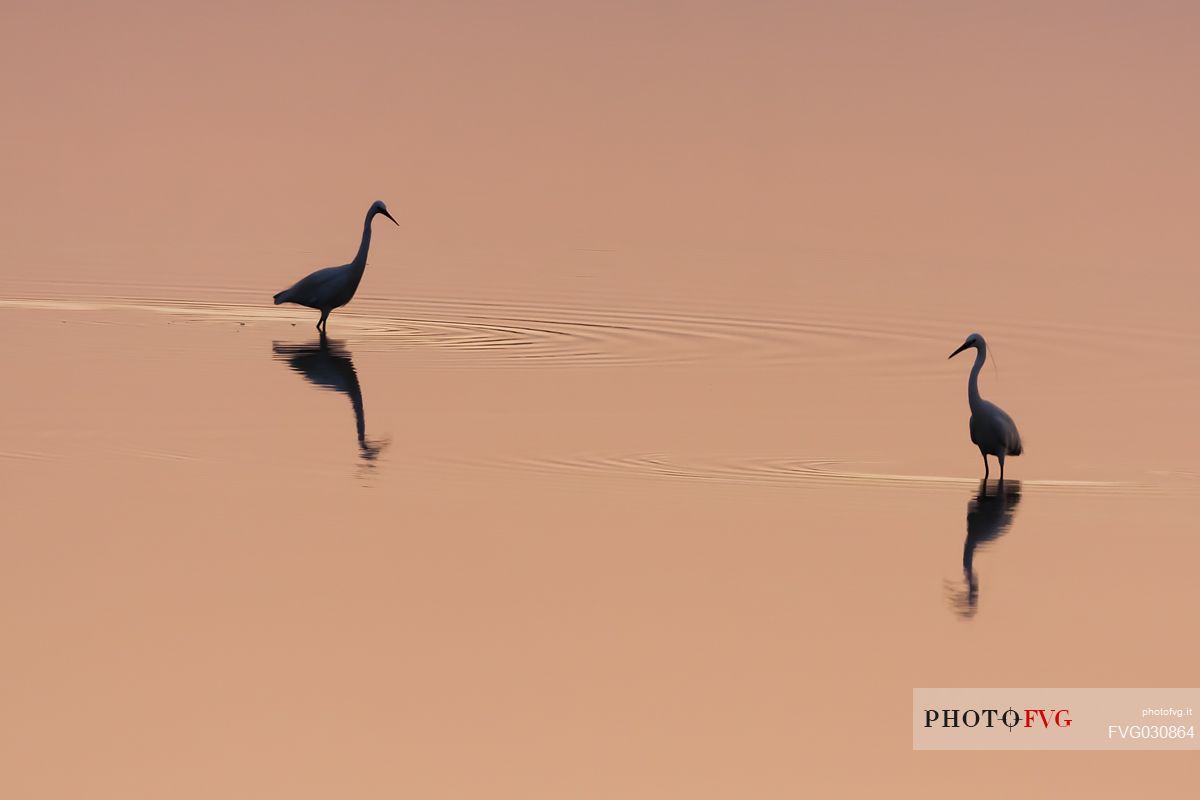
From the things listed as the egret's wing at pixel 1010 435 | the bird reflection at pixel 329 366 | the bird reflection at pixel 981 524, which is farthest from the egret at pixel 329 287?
the bird reflection at pixel 981 524

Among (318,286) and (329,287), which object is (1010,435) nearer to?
(329,287)

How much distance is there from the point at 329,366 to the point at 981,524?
798cm

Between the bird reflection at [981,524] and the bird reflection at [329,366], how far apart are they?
14.1 feet

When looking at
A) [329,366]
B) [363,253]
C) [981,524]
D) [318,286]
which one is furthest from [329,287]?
[981,524]

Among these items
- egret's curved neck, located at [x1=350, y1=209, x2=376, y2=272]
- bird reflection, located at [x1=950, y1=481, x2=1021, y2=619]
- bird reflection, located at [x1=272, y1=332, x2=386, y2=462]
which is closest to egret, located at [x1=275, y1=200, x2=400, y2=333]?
egret's curved neck, located at [x1=350, y1=209, x2=376, y2=272]

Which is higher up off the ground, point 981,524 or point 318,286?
point 318,286

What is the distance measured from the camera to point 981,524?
14.3m

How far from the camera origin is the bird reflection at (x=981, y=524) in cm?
1233

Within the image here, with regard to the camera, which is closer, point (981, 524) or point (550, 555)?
point (550, 555)

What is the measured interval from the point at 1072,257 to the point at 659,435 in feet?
54.3

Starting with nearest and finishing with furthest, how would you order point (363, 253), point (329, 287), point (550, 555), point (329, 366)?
1. point (550, 555)
2. point (329, 366)
3. point (329, 287)
4. point (363, 253)

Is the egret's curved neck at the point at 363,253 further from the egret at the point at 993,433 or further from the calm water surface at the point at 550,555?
the egret at the point at 993,433

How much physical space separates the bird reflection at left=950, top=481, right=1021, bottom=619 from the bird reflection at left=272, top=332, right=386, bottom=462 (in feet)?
14.1

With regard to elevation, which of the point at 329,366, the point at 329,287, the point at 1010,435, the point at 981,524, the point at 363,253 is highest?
the point at 363,253
